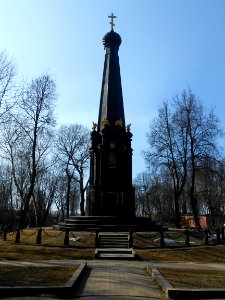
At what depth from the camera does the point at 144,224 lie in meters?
24.0

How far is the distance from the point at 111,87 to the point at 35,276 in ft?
64.7

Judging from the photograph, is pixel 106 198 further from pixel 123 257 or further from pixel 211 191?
pixel 211 191

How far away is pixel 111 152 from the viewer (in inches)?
1051

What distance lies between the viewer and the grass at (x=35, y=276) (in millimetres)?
9727

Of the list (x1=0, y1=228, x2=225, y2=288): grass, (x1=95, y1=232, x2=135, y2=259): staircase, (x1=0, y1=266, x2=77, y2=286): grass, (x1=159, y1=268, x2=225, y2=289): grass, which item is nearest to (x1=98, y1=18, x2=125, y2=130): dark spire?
(x1=95, y1=232, x2=135, y2=259): staircase

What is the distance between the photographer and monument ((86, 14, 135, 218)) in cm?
2544

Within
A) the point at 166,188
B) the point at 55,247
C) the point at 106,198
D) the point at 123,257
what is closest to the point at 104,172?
the point at 106,198

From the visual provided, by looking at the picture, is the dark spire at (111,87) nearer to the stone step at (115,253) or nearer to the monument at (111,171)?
the monument at (111,171)

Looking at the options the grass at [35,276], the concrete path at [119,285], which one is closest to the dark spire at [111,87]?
the concrete path at [119,285]

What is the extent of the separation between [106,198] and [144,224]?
3.14 meters

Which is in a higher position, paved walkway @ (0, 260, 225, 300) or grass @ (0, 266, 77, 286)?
grass @ (0, 266, 77, 286)

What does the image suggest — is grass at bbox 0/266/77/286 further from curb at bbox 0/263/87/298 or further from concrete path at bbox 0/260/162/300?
curb at bbox 0/263/87/298

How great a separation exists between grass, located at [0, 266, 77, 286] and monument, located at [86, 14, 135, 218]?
12.6 metres

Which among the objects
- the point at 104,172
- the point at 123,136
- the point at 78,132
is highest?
the point at 78,132
